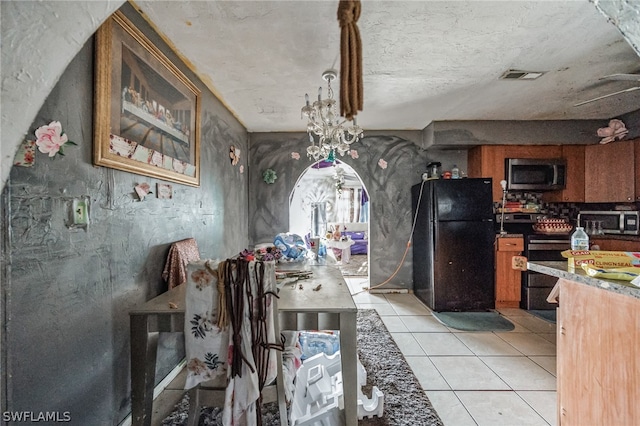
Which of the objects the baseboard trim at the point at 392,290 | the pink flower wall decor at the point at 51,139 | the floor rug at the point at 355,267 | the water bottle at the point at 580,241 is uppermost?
the pink flower wall decor at the point at 51,139

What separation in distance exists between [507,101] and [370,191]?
6.46 feet

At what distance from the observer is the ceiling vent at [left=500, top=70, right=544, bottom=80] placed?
2.33 metres

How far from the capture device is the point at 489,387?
6.21 feet

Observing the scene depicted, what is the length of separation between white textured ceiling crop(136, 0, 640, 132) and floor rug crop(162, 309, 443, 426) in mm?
2435

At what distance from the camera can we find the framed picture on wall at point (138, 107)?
4.21ft

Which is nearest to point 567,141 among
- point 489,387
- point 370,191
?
point 370,191

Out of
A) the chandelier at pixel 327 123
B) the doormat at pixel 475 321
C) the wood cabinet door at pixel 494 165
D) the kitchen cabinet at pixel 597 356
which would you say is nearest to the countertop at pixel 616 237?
the wood cabinet door at pixel 494 165

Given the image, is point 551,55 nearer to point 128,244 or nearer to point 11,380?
point 128,244

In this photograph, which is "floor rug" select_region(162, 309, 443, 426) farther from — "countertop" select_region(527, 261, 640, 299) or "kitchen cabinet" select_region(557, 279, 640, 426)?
"countertop" select_region(527, 261, 640, 299)

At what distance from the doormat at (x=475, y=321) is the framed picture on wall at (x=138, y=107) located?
10.1ft

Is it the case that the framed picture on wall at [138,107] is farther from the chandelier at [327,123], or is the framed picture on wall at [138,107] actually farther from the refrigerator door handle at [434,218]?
the refrigerator door handle at [434,218]

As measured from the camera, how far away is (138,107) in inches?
59.7

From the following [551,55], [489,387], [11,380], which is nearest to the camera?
[11,380]

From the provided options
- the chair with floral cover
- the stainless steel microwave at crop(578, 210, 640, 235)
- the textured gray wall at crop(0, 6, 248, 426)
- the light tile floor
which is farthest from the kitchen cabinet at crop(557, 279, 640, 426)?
the stainless steel microwave at crop(578, 210, 640, 235)
